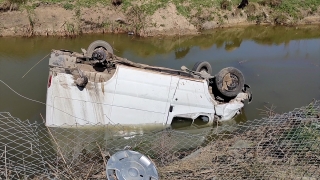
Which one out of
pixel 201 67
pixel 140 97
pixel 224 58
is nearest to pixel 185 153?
pixel 140 97

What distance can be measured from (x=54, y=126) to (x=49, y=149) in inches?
28.3

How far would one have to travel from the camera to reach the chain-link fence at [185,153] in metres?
4.92

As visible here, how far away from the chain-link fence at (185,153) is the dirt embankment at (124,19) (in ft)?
22.3

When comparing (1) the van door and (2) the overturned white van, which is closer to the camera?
(2) the overturned white van

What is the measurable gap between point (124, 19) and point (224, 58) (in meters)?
4.78

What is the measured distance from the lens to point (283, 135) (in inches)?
234

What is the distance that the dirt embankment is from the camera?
13195mm

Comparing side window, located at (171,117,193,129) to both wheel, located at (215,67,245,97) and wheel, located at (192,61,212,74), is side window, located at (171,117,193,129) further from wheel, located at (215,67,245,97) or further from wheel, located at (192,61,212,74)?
wheel, located at (192,61,212,74)

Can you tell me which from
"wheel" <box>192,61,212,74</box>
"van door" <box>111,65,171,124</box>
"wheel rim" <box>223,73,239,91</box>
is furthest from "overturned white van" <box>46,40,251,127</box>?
"wheel" <box>192,61,212,74</box>

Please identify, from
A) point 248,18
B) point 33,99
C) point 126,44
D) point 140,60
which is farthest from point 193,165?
point 248,18

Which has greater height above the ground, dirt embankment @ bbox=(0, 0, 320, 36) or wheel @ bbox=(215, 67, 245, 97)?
dirt embankment @ bbox=(0, 0, 320, 36)

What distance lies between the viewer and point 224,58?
514 inches

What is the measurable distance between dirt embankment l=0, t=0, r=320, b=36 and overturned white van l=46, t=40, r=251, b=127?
610 cm

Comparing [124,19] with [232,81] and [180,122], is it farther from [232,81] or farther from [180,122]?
[180,122]
